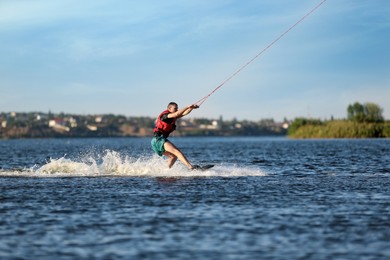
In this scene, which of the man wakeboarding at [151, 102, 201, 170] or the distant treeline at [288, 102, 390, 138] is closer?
the man wakeboarding at [151, 102, 201, 170]

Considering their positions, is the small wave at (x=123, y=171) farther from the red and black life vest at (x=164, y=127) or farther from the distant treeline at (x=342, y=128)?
the distant treeline at (x=342, y=128)

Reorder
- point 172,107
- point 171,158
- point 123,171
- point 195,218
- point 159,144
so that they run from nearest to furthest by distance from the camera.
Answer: point 195,218 → point 172,107 → point 159,144 → point 171,158 → point 123,171

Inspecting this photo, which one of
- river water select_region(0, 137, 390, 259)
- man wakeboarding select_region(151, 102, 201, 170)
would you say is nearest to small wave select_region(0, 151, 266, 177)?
man wakeboarding select_region(151, 102, 201, 170)

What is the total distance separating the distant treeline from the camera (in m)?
105

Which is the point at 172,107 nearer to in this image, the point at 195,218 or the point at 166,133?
the point at 166,133

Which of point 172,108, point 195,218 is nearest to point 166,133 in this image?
point 172,108

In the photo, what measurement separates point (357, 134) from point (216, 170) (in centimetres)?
8159

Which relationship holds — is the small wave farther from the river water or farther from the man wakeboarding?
the river water

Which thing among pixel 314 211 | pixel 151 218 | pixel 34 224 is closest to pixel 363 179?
pixel 314 211

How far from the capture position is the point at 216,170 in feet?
87.8

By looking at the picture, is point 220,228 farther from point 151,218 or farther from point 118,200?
point 118,200

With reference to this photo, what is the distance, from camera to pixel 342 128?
107750 mm

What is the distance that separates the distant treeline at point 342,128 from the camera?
105438 mm

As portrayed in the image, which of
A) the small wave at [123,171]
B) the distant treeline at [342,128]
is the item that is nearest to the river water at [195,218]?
the small wave at [123,171]
